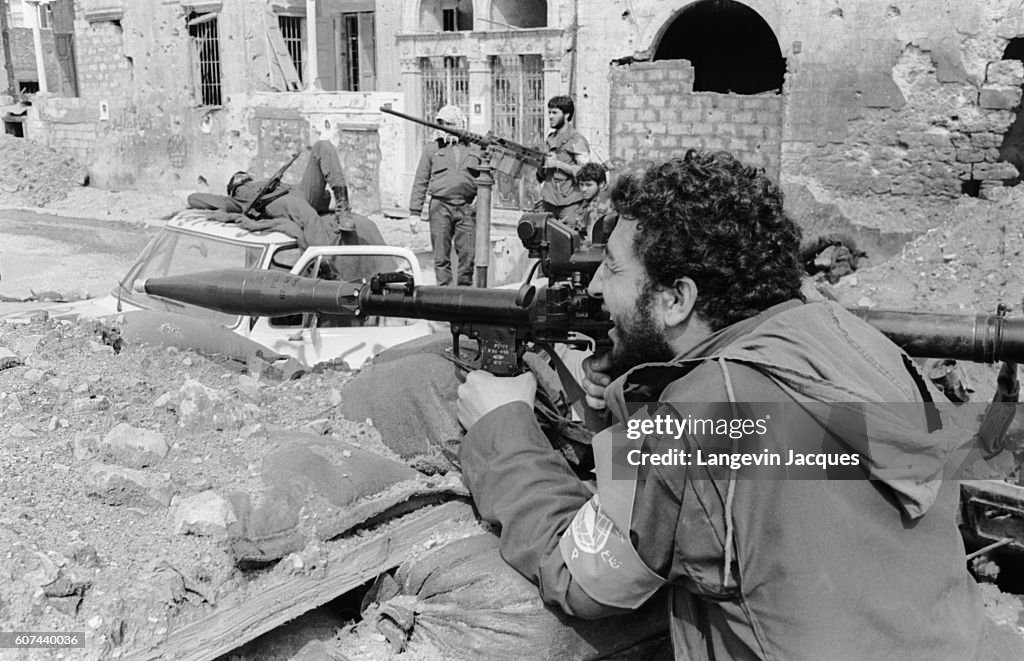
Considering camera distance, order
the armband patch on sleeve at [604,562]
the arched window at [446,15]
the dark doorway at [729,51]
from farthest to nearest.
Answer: the dark doorway at [729,51], the arched window at [446,15], the armband patch on sleeve at [604,562]

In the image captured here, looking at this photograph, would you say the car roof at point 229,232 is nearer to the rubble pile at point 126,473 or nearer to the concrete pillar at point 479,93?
the rubble pile at point 126,473

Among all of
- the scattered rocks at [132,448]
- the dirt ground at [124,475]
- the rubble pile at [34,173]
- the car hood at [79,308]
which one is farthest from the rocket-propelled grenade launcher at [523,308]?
the rubble pile at [34,173]

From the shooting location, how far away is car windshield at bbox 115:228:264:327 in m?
5.53

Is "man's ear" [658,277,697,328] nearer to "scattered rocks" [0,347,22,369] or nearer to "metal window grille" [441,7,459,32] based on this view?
"scattered rocks" [0,347,22,369]

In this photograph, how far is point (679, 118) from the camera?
12203 mm

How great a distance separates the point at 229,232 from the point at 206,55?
14217 mm

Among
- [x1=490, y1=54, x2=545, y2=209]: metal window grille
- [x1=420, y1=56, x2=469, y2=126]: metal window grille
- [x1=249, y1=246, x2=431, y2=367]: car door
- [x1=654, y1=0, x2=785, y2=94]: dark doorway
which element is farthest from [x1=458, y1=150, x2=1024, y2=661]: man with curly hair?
[x1=654, y1=0, x2=785, y2=94]: dark doorway

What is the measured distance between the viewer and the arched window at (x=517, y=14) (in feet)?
49.3

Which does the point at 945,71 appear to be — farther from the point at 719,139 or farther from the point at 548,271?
the point at 548,271

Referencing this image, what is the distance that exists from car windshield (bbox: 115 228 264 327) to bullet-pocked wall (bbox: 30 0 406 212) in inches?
387

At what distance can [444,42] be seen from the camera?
14.9m

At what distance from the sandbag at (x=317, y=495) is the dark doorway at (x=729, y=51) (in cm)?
1516

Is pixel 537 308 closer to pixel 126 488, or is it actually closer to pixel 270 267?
pixel 126 488

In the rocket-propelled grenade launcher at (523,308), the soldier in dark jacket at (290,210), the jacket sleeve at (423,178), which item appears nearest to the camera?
the rocket-propelled grenade launcher at (523,308)
